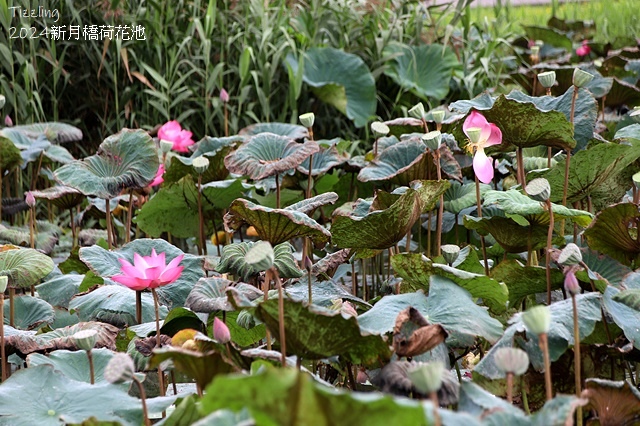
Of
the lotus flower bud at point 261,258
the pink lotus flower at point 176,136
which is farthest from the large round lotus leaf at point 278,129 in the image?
the lotus flower bud at point 261,258

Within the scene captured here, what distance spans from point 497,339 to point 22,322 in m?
0.94

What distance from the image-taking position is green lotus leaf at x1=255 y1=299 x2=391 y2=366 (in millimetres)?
1009

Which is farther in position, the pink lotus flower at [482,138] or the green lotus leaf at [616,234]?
the pink lotus flower at [482,138]

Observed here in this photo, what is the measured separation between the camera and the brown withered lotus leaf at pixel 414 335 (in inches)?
42.2

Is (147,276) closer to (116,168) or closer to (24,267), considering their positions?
(24,267)

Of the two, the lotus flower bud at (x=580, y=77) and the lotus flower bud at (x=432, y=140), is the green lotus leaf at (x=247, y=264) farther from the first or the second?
the lotus flower bud at (x=580, y=77)

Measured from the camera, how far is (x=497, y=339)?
4.00 feet

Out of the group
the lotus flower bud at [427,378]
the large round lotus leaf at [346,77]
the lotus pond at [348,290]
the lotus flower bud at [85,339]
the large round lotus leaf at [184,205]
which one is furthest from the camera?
the large round lotus leaf at [346,77]

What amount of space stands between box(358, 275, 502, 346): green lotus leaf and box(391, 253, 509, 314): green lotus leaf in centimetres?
2

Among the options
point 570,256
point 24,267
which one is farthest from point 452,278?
point 24,267

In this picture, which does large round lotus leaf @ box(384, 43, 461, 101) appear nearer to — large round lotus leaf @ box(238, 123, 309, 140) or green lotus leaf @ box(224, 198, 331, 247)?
large round lotus leaf @ box(238, 123, 309, 140)

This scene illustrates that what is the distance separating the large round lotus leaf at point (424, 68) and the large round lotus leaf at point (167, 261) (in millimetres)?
2051

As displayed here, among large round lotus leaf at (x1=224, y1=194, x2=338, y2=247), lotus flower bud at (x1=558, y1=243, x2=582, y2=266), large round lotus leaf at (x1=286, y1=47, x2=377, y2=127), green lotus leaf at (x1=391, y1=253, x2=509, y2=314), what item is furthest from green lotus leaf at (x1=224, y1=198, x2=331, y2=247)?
large round lotus leaf at (x1=286, y1=47, x2=377, y2=127)

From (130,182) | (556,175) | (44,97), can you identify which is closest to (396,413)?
(556,175)
